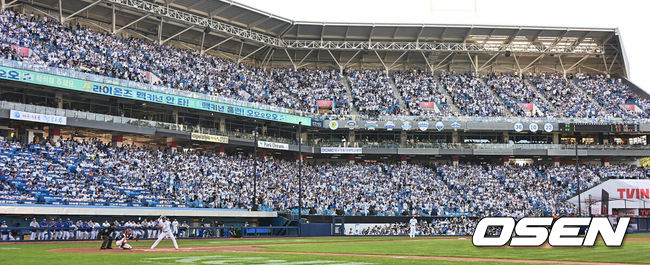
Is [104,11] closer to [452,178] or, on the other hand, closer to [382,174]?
[382,174]

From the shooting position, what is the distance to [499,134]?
7756 centimetres

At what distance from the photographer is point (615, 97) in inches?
3189

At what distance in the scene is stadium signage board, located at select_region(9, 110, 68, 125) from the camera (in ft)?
158

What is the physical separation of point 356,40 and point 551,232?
68149mm

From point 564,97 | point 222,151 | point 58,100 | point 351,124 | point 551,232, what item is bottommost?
point 551,232

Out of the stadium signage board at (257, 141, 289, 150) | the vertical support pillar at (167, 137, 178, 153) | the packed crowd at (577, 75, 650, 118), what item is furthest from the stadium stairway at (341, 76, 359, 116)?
the packed crowd at (577, 75, 650, 118)

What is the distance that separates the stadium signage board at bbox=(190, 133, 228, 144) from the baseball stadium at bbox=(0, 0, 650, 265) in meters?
0.23

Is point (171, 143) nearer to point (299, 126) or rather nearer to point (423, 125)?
point (299, 126)

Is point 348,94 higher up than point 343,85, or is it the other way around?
point 343,85

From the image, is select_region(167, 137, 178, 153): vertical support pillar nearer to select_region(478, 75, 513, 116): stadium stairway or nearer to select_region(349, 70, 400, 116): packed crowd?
select_region(349, 70, 400, 116): packed crowd

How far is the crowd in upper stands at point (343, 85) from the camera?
6006cm

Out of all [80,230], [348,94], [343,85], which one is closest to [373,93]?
[348,94]

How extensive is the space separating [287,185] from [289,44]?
23.5 m

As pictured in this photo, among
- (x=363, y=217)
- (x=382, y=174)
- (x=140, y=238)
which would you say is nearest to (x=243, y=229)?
(x=140, y=238)
